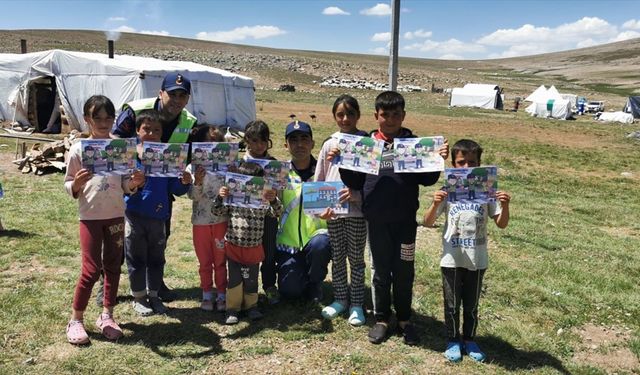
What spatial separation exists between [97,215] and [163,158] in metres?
0.69

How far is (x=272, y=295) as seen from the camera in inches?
205

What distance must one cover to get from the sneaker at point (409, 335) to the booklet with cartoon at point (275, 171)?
170 cm

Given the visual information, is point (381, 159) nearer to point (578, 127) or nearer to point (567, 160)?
point (567, 160)

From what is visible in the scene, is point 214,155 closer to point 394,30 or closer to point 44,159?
point 394,30

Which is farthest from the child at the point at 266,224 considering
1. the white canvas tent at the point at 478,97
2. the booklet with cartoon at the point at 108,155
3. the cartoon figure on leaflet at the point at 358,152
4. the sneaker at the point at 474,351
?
the white canvas tent at the point at 478,97

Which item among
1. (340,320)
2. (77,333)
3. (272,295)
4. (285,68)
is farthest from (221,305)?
(285,68)

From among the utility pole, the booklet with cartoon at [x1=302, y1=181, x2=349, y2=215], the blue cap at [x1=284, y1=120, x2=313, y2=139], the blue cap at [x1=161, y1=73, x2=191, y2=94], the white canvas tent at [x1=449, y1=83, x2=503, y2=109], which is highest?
the white canvas tent at [x1=449, y1=83, x2=503, y2=109]

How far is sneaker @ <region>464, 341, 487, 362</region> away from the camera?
13.2ft

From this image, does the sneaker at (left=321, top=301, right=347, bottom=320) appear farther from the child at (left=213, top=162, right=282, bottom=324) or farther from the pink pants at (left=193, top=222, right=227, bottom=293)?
the pink pants at (left=193, top=222, right=227, bottom=293)

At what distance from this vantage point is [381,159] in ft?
13.1

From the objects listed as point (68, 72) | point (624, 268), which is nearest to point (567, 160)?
point (624, 268)

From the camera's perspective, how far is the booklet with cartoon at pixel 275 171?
426 centimetres

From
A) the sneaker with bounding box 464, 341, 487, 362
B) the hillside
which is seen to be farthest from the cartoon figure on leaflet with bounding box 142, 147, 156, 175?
the hillside

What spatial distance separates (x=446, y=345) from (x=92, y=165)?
3.29m
